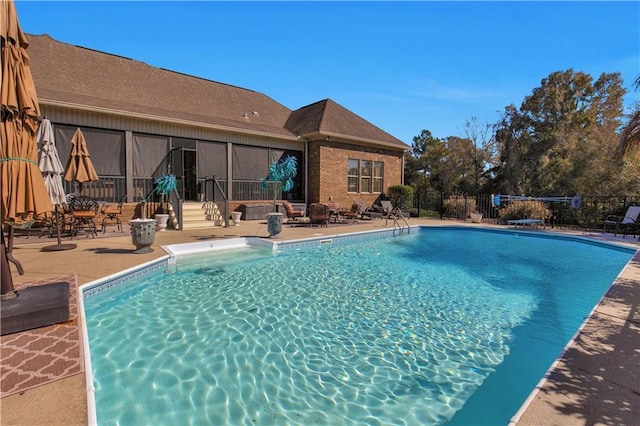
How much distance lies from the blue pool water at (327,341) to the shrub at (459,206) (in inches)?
404

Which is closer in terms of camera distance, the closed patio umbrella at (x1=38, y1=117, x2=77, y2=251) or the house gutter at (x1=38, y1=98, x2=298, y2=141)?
the closed patio umbrella at (x1=38, y1=117, x2=77, y2=251)

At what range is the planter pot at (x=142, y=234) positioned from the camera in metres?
7.04

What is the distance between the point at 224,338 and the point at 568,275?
7.37 meters

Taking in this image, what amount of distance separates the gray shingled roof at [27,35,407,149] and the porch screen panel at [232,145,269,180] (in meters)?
0.97

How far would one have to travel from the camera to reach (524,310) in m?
5.12

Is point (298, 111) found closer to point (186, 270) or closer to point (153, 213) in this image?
point (153, 213)

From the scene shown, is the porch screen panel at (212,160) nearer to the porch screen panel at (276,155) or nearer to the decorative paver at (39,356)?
the porch screen panel at (276,155)

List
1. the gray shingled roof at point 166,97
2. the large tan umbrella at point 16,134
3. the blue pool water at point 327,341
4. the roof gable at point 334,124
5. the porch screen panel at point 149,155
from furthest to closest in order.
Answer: the roof gable at point 334,124 < the porch screen panel at point 149,155 < the gray shingled roof at point 166,97 < the large tan umbrella at point 16,134 < the blue pool water at point 327,341

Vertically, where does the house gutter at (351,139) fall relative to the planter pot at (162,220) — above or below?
above

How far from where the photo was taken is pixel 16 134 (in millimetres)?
3516

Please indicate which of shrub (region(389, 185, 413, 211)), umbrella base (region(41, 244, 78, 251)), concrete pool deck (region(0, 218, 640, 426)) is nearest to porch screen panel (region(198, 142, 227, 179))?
umbrella base (region(41, 244, 78, 251))

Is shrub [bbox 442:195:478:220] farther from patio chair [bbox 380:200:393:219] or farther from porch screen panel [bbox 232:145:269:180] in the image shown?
porch screen panel [bbox 232:145:269:180]

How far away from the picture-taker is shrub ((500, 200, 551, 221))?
1470 centimetres

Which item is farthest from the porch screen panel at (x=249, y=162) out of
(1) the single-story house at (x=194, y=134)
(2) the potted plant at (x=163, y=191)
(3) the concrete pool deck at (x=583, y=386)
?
(3) the concrete pool deck at (x=583, y=386)
